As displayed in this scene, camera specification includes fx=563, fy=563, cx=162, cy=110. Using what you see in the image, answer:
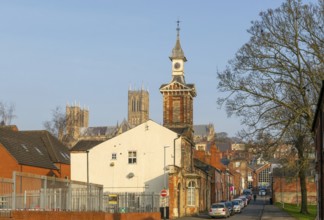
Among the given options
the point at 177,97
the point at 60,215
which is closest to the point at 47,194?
the point at 60,215

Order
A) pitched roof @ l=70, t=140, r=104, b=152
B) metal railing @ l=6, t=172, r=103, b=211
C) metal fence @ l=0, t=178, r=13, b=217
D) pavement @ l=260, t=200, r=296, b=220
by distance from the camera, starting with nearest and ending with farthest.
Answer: metal fence @ l=0, t=178, r=13, b=217 < metal railing @ l=6, t=172, r=103, b=211 < pavement @ l=260, t=200, r=296, b=220 < pitched roof @ l=70, t=140, r=104, b=152

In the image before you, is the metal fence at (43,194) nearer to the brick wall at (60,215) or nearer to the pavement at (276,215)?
the brick wall at (60,215)

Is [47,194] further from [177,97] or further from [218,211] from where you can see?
[177,97]

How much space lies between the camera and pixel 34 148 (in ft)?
200

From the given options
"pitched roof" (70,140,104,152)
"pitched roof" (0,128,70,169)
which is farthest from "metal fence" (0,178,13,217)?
"pitched roof" (70,140,104,152)

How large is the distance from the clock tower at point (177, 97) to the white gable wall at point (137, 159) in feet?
62.9

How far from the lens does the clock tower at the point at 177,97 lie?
74.2 meters

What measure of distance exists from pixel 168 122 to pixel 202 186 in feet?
44.8

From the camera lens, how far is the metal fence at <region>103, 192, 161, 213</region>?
4131 cm

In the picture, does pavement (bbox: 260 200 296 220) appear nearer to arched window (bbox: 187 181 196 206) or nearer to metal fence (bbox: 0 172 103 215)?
arched window (bbox: 187 181 196 206)

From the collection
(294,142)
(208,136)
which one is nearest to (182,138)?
(294,142)

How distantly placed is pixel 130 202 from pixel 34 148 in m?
21.3

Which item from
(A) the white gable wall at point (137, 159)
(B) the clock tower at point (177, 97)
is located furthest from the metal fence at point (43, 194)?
(B) the clock tower at point (177, 97)

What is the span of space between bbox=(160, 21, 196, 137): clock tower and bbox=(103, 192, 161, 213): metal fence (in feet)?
94.7
